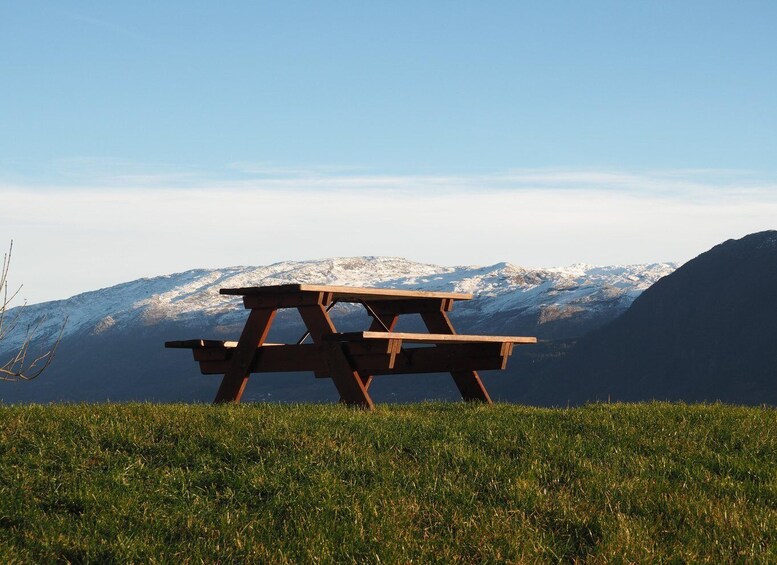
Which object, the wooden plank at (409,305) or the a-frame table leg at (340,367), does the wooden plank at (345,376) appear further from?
the wooden plank at (409,305)

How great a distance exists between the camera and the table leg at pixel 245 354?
13164 mm

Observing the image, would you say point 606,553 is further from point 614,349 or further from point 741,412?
point 614,349

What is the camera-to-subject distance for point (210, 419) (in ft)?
34.9

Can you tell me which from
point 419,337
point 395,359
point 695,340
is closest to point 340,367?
point 395,359

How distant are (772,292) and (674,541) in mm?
157883

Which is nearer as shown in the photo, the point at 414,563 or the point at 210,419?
the point at 414,563

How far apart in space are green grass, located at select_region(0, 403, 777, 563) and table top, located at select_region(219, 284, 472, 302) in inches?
73.0

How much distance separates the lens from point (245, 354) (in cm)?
1333

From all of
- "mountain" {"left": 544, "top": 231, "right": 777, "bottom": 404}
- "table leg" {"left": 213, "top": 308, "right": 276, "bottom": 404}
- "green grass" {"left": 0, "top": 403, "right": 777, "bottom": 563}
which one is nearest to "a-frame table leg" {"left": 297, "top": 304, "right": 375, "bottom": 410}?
"table leg" {"left": 213, "top": 308, "right": 276, "bottom": 404}

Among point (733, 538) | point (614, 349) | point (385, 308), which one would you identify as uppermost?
point (385, 308)

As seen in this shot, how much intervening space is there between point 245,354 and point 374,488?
503 cm

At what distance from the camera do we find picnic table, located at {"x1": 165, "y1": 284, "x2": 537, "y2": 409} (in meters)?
12.5

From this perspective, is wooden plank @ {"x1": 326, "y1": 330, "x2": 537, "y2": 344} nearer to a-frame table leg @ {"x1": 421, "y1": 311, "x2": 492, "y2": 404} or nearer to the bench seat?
the bench seat

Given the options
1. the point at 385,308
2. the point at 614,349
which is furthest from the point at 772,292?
the point at 385,308
